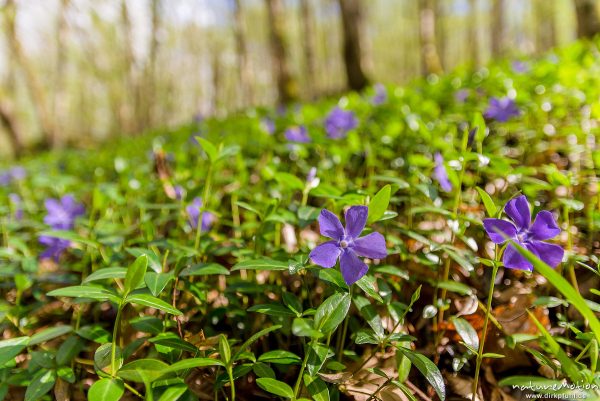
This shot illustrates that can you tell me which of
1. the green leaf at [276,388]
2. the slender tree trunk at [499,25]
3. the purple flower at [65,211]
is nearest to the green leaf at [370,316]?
the green leaf at [276,388]

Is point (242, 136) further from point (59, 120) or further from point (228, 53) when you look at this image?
point (228, 53)

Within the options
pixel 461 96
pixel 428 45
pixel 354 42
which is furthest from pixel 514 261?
pixel 428 45

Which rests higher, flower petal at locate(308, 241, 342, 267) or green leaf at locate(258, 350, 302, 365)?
flower petal at locate(308, 241, 342, 267)

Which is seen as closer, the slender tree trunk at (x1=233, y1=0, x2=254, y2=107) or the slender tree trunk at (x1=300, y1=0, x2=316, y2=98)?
the slender tree trunk at (x1=233, y1=0, x2=254, y2=107)

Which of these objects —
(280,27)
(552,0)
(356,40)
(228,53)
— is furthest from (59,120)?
(552,0)

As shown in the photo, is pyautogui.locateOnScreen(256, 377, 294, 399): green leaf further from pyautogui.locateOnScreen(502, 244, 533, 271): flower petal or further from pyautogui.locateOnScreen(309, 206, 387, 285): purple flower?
pyautogui.locateOnScreen(502, 244, 533, 271): flower petal

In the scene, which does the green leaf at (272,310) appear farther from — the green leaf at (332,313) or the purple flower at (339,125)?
the purple flower at (339,125)

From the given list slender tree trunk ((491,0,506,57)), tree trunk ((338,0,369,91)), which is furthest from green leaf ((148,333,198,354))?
slender tree trunk ((491,0,506,57))
